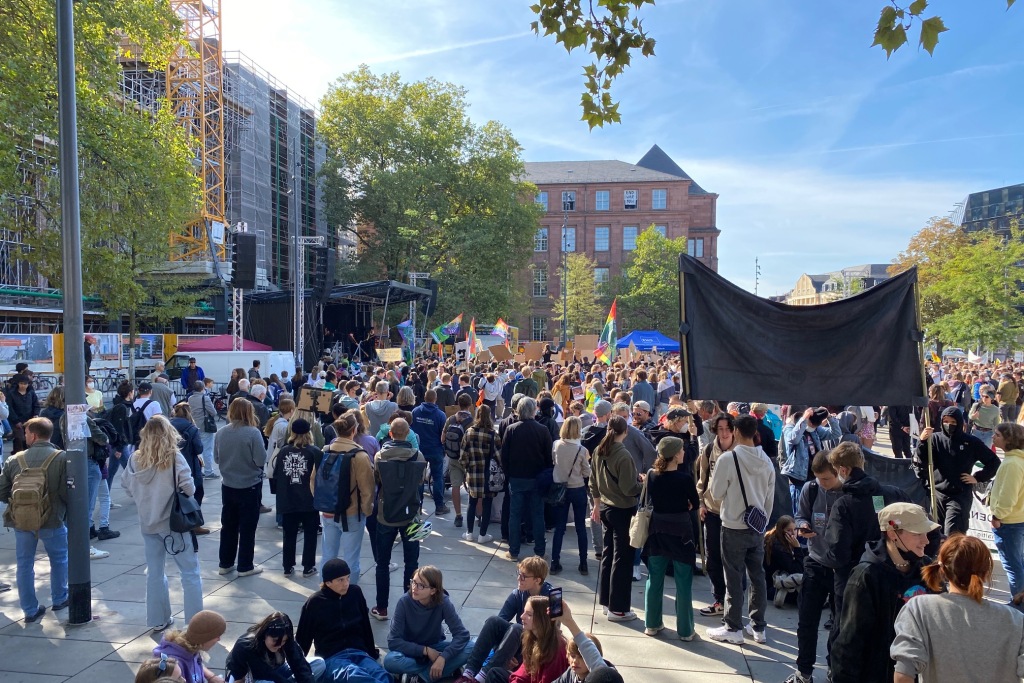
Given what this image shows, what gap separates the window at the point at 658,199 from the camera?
2655 inches

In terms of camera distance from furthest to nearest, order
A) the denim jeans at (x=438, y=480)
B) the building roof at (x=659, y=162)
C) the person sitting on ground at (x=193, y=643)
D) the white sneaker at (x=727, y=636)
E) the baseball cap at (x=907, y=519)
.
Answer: the building roof at (x=659, y=162) → the denim jeans at (x=438, y=480) → the white sneaker at (x=727, y=636) → the person sitting on ground at (x=193, y=643) → the baseball cap at (x=907, y=519)

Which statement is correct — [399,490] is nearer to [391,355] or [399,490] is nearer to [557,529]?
[557,529]

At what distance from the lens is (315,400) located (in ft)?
31.8

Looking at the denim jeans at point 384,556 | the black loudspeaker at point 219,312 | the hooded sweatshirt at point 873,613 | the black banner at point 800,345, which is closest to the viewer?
the hooded sweatshirt at point 873,613

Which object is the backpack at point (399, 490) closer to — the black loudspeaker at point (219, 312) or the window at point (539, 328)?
the black loudspeaker at point (219, 312)

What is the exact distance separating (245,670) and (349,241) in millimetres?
53194

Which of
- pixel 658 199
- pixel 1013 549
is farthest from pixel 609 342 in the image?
pixel 658 199

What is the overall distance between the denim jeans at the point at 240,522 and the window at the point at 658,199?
6471 cm

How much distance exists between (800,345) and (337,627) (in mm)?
3733

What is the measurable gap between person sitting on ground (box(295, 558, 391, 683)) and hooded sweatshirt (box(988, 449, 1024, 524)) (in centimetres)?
513

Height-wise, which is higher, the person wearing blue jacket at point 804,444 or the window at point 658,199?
the window at point 658,199

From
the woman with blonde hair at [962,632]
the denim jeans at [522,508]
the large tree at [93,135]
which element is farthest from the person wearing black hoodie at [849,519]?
the large tree at [93,135]

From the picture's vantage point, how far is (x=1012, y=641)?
2.92 meters

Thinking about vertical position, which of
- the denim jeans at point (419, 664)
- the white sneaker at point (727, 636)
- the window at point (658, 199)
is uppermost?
the window at point (658, 199)
